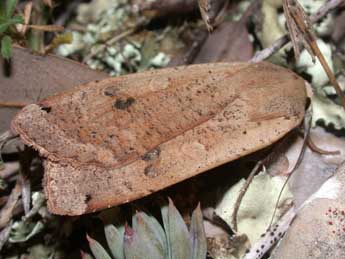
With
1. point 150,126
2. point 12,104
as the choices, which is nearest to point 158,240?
point 150,126

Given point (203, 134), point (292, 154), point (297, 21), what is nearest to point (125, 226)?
point (203, 134)

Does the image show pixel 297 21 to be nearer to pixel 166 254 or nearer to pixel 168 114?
pixel 168 114

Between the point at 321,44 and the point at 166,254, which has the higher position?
the point at 321,44

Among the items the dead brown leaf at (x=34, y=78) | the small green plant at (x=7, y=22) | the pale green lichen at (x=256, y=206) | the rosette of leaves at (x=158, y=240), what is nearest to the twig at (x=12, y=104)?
the dead brown leaf at (x=34, y=78)

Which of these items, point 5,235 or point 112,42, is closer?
point 5,235

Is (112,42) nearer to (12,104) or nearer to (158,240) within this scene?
(12,104)
